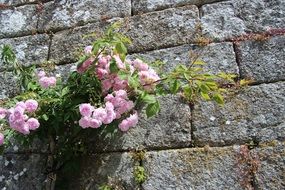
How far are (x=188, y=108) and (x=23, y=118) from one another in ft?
3.67

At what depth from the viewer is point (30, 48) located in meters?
3.96

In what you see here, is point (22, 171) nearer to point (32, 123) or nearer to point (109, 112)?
point (32, 123)

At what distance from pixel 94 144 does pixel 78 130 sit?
21 cm

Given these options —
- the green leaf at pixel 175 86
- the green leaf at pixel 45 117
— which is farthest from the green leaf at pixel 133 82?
the green leaf at pixel 45 117

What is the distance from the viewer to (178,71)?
115 inches

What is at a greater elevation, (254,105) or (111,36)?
(111,36)

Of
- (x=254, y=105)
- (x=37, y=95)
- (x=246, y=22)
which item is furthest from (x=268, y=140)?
(x=37, y=95)

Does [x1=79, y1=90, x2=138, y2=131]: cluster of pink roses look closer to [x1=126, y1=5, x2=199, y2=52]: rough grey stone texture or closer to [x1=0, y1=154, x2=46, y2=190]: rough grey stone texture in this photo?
[x1=0, y1=154, x2=46, y2=190]: rough grey stone texture

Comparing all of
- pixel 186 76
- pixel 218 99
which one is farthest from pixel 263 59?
pixel 186 76

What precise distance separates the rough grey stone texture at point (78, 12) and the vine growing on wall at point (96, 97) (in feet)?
2.51

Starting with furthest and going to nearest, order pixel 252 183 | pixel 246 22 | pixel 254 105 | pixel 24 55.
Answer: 1. pixel 24 55
2. pixel 246 22
3. pixel 254 105
4. pixel 252 183

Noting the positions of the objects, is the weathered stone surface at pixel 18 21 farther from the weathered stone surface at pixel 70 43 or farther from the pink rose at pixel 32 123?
the pink rose at pixel 32 123

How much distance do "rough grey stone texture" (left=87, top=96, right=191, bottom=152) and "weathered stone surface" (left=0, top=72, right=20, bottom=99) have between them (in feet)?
2.91

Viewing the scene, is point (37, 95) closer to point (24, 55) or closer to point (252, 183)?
point (24, 55)
